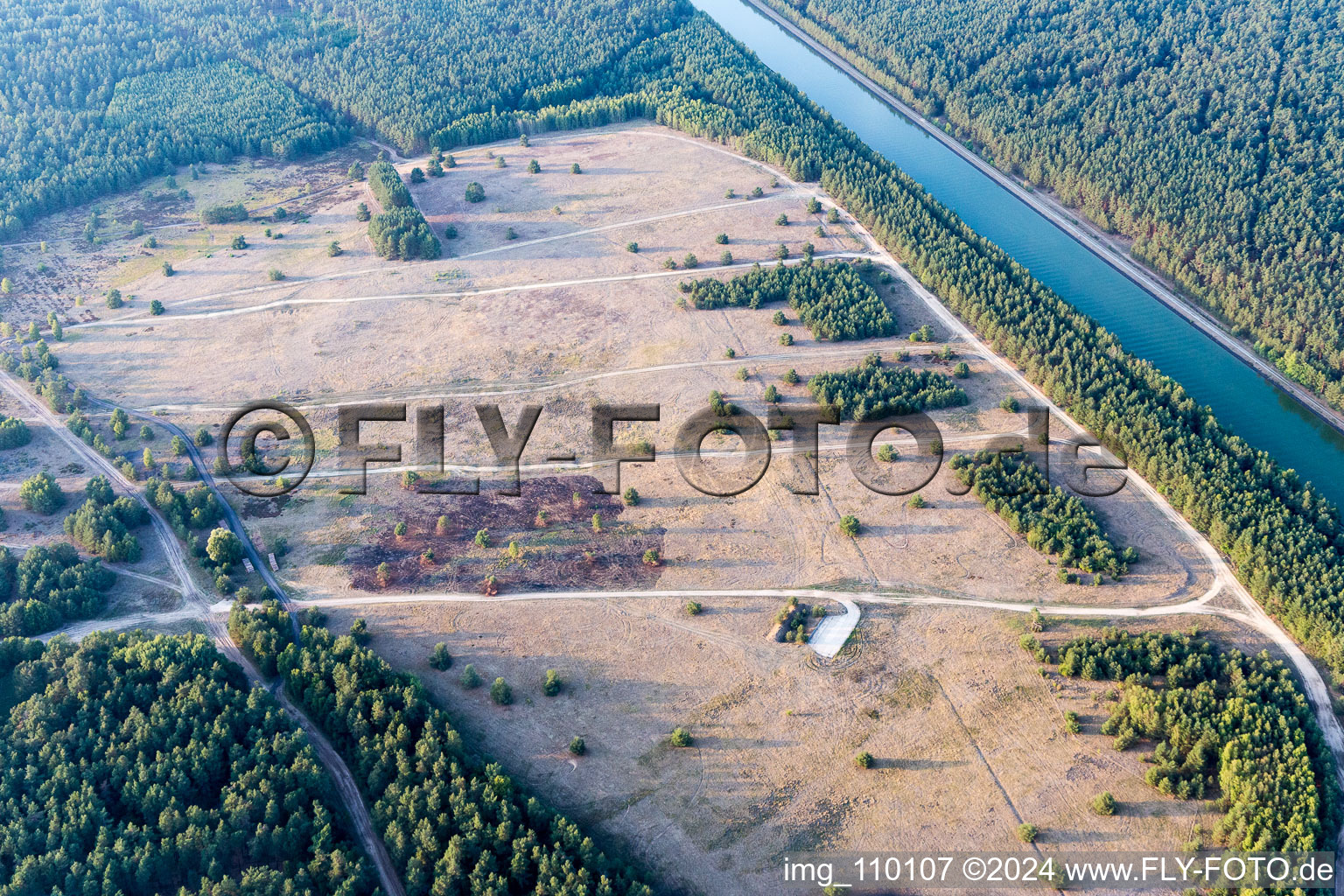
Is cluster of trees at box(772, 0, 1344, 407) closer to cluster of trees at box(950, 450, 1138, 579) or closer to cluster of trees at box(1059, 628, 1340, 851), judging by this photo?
cluster of trees at box(950, 450, 1138, 579)

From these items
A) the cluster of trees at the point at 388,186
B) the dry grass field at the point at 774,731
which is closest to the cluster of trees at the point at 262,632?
the dry grass field at the point at 774,731

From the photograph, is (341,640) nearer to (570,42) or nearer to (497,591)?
(497,591)

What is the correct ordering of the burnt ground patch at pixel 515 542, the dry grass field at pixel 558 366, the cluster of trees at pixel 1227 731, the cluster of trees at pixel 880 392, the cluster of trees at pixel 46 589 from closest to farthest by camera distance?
the cluster of trees at pixel 1227 731 < the cluster of trees at pixel 46 589 < the burnt ground patch at pixel 515 542 < the dry grass field at pixel 558 366 < the cluster of trees at pixel 880 392

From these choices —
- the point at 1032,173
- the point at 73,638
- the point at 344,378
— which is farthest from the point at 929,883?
the point at 1032,173

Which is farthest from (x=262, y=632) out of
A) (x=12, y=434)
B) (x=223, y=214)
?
(x=223, y=214)

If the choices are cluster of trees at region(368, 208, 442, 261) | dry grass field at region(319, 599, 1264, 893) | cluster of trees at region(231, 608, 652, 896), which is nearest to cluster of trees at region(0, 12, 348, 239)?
cluster of trees at region(368, 208, 442, 261)

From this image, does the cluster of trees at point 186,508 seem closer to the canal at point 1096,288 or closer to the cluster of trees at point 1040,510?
the cluster of trees at point 1040,510
